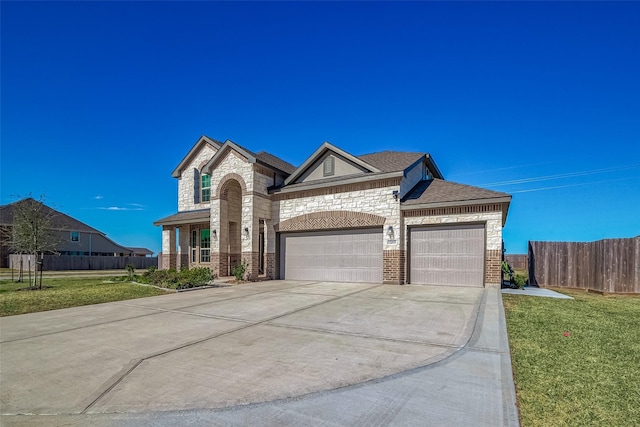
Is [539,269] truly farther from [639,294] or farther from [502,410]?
[502,410]

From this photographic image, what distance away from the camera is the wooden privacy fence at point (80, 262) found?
1163 inches

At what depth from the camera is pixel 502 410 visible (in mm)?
3023

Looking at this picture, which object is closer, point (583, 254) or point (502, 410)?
point (502, 410)

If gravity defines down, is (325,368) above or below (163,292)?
above

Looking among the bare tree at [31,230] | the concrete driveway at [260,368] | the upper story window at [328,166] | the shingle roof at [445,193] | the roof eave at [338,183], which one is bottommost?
the concrete driveway at [260,368]

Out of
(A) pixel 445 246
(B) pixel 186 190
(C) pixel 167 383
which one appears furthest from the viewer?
A: (B) pixel 186 190

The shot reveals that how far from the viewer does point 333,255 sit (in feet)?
49.3

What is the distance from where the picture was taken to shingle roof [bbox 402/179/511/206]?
12.3 meters

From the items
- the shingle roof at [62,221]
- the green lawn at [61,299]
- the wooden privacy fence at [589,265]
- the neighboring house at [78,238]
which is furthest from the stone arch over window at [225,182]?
the neighboring house at [78,238]

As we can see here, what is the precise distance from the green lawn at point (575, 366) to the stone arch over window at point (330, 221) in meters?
7.19

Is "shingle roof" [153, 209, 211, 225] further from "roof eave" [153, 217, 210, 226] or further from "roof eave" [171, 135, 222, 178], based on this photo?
"roof eave" [171, 135, 222, 178]

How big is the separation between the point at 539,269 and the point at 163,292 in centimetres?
1622

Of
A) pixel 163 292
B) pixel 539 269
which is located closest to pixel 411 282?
pixel 539 269

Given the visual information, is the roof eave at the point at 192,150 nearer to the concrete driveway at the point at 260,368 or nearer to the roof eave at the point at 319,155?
the roof eave at the point at 319,155
